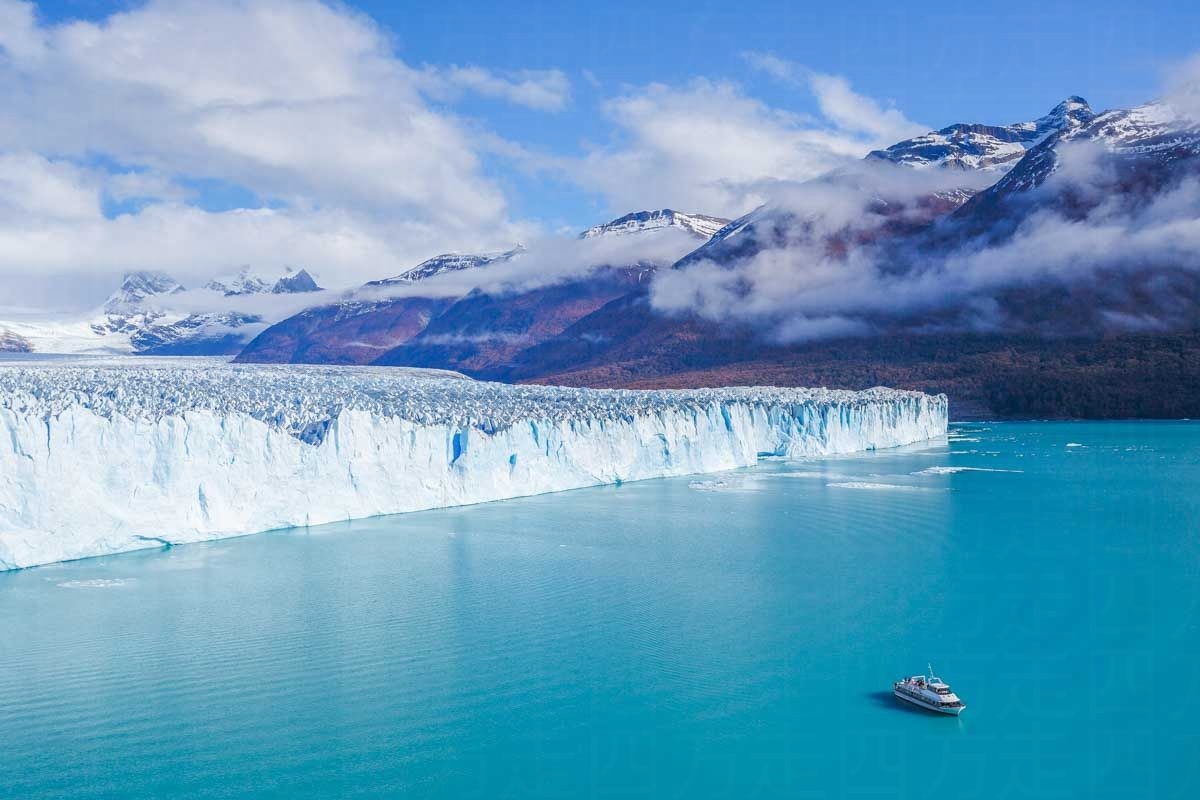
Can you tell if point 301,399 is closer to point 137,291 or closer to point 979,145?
point 979,145

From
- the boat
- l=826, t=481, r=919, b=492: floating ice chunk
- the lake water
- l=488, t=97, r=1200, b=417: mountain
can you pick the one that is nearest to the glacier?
the lake water

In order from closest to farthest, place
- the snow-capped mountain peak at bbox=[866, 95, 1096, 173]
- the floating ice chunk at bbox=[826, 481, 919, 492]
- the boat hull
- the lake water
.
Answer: the lake water < the boat hull < the floating ice chunk at bbox=[826, 481, 919, 492] < the snow-capped mountain peak at bbox=[866, 95, 1096, 173]

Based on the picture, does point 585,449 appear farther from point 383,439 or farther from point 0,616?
point 0,616

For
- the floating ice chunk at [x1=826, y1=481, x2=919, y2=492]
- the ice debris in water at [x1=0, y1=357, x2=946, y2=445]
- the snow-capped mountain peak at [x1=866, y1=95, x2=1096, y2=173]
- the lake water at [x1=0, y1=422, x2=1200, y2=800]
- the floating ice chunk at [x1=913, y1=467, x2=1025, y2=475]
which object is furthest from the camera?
the snow-capped mountain peak at [x1=866, y1=95, x2=1096, y2=173]

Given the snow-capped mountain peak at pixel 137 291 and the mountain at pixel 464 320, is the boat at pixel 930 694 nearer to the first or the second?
the mountain at pixel 464 320

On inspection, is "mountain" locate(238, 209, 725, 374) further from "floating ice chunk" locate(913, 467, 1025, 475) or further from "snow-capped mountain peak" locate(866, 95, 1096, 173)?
"floating ice chunk" locate(913, 467, 1025, 475)

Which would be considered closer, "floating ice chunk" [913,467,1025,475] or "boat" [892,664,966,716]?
"boat" [892,664,966,716]
